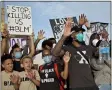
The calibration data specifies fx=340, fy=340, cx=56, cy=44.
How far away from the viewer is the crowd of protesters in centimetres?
503

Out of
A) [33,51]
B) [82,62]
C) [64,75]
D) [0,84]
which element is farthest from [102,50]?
[0,84]

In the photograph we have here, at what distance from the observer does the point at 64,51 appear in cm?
511

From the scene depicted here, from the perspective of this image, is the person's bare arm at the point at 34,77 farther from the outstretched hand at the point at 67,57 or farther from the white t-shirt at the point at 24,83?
the outstretched hand at the point at 67,57

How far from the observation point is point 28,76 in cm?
509

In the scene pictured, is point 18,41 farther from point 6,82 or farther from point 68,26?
point 68,26

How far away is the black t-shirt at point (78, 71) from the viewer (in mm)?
5035

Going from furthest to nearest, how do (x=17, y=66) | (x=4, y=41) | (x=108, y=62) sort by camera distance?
(x=108, y=62) < (x=17, y=66) < (x=4, y=41)

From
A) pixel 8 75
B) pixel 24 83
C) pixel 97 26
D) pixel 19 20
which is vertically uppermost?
pixel 19 20

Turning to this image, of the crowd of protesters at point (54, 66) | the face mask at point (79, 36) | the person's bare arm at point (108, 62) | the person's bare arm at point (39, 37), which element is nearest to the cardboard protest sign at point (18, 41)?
the crowd of protesters at point (54, 66)

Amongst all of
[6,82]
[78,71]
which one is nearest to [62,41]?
[78,71]

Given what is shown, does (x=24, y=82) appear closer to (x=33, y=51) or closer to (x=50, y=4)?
(x=33, y=51)

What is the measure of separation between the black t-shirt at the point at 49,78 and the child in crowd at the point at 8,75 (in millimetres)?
387

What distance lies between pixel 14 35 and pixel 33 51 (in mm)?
374

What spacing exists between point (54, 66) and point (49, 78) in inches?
7.8
